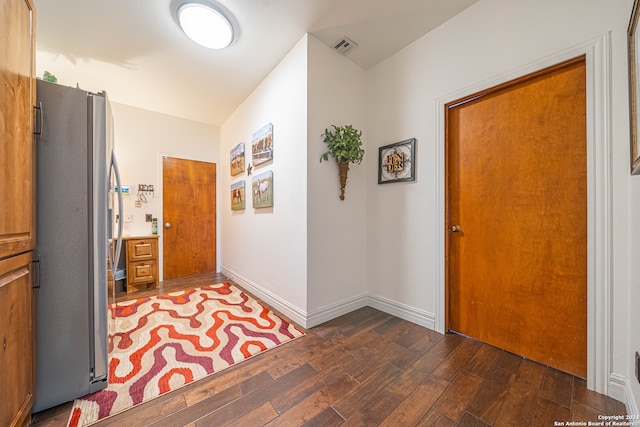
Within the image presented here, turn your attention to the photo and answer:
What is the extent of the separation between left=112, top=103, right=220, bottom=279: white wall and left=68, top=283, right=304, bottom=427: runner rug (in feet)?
4.57

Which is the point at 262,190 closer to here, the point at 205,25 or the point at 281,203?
the point at 281,203

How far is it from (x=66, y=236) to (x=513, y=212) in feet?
8.85

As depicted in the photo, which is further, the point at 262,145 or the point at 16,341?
the point at 262,145

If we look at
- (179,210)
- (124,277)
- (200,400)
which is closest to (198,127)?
(179,210)

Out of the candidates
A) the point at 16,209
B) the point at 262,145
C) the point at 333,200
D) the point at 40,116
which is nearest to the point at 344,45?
the point at 262,145

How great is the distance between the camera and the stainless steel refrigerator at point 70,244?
1.14 metres

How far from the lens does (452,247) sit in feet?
6.27

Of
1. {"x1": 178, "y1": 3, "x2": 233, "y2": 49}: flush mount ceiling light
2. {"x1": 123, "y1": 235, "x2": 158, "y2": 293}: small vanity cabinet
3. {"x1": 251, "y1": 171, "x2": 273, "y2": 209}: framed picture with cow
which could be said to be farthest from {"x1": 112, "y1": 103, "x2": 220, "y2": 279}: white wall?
{"x1": 178, "y1": 3, "x2": 233, "y2": 49}: flush mount ceiling light

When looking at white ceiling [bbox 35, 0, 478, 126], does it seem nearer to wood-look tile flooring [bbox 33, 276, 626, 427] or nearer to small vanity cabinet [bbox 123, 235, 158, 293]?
small vanity cabinet [bbox 123, 235, 158, 293]

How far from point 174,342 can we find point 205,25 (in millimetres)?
2533

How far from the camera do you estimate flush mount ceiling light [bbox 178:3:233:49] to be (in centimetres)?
173

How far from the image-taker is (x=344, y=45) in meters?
2.15

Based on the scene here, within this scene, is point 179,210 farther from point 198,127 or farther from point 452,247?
point 452,247

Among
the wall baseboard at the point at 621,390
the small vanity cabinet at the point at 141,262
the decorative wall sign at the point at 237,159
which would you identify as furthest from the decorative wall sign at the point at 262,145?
the wall baseboard at the point at 621,390
